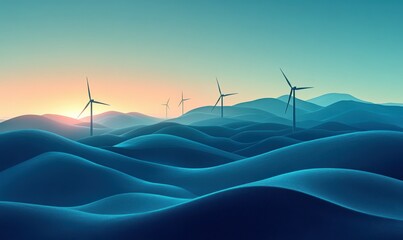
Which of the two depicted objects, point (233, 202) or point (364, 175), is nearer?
point (233, 202)

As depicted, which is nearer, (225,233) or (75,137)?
(225,233)

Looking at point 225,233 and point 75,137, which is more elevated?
point 225,233

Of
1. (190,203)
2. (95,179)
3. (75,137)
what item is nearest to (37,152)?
(95,179)

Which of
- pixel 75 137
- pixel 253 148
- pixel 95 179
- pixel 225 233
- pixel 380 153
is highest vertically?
pixel 225 233

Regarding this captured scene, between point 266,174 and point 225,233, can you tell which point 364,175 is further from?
point 266,174

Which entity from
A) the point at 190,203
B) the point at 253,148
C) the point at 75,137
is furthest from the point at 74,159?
the point at 75,137

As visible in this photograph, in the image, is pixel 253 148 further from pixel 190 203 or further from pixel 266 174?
pixel 190 203

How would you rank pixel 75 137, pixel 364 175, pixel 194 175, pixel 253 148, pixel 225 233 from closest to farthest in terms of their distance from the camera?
pixel 225 233 < pixel 364 175 < pixel 194 175 < pixel 253 148 < pixel 75 137

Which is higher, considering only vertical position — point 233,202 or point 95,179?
point 233,202

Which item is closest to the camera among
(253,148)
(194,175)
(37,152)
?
(194,175)
